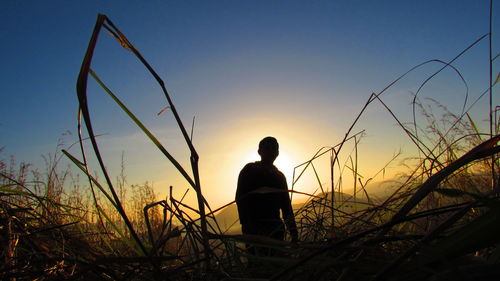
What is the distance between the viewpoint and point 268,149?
3.25 meters

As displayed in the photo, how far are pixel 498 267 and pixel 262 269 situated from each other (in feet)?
1.31

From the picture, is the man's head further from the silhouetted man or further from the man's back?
the man's back

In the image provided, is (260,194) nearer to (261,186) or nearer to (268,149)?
(261,186)

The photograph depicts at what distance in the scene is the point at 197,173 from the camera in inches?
16.7

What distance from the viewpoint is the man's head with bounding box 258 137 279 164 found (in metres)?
3.24

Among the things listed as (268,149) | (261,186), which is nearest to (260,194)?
(261,186)

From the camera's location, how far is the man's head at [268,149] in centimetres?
324

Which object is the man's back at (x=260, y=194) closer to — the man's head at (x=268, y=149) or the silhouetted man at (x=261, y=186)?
the silhouetted man at (x=261, y=186)

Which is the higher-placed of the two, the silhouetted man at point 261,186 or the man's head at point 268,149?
the man's head at point 268,149

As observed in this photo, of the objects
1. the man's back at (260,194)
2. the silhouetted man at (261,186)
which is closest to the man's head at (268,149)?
the silhouetted man at (261,186)

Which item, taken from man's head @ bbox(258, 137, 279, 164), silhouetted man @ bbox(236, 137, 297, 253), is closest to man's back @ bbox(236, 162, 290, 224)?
silhouetted man @ bbox(236, 137, 297, 253)

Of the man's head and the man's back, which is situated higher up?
the man's head

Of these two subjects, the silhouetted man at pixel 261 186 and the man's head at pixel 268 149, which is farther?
the man's head at pixel 268 149

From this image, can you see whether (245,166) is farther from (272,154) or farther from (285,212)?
(285,212)
